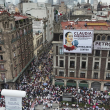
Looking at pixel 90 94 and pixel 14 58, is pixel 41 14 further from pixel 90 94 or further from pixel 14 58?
pixel 90 94

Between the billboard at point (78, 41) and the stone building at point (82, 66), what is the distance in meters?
1.43

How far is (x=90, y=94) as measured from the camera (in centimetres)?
3950

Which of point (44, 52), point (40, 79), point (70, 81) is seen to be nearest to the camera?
point (70, 81)

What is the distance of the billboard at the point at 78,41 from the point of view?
39.0 metres

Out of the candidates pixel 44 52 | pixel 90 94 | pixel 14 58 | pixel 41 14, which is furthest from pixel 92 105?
pixel 41 14

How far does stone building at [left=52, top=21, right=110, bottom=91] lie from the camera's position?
133 feet

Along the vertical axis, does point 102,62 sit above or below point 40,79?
above

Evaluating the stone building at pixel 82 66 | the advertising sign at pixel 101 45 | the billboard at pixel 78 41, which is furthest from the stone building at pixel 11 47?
the advertising sign at pixel 101 45

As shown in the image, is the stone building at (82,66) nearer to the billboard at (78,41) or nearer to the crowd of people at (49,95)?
the billboard at (78,41)

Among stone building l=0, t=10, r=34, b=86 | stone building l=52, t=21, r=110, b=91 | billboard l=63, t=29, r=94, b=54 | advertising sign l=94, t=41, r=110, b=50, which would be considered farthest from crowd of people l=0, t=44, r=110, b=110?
advertising sign l=94, t=41, r=110, b=50

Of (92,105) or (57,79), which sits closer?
(92,105)

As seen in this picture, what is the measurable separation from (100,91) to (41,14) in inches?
2225

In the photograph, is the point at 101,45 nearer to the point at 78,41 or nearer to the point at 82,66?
the point at 78,41

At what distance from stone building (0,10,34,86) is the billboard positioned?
1390 centimetres
